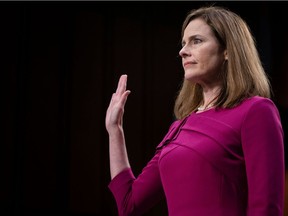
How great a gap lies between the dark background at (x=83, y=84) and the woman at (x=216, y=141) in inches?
50.6

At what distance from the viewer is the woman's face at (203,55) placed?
0.99m

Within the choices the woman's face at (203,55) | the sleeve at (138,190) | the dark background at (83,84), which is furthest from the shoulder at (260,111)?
the dark background at (83,84)

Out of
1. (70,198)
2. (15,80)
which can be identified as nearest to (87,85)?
(15,80)

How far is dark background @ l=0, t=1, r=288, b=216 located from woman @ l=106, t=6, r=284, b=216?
4.21 ft

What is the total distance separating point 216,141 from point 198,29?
0.93ft

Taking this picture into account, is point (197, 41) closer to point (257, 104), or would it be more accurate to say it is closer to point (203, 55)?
point (203, 55)

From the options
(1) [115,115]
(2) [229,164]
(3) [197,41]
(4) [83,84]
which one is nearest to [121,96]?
(1) [115,115]

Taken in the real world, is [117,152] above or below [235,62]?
below

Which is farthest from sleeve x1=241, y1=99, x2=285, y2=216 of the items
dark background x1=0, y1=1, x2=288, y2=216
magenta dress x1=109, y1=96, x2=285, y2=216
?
dark background x1=0, y1=1, x2=288, y2=216

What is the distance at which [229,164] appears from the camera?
0.86m

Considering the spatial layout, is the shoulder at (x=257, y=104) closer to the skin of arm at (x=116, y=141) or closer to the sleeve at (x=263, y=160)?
the sleeve at (x=263, y=160)

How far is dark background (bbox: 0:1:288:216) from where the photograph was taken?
229 cm

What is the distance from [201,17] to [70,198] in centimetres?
154

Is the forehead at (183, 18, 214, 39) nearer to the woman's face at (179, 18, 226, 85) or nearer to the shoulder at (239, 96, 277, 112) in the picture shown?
the woman's face at (179, 18, 226, 85)
